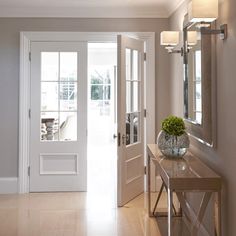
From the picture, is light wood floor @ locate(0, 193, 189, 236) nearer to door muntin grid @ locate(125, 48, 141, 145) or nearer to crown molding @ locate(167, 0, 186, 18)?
door muntin grid @ locate(125, 48, 141, 145)

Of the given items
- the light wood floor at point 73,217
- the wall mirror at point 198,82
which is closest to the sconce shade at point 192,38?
the wall mirror at point 198,82

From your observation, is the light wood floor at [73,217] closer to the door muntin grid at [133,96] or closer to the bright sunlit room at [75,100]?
the bright sunlit room at [75,100]

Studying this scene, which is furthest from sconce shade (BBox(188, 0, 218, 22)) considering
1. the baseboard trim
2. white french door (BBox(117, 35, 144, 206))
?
the baseboard trim

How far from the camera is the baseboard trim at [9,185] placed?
5.00 meters

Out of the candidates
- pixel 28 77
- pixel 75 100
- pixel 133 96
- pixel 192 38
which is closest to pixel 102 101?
pixel 75 100

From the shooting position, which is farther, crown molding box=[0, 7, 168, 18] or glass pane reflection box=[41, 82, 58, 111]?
glass pane reflection box=[41, 82, 58, 111]

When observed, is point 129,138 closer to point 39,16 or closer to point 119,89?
point 119,89

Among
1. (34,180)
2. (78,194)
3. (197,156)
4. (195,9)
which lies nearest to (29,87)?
(34,180)

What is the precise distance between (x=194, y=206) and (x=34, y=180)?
2.39 m

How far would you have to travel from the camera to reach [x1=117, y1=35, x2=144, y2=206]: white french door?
4445 millimetres

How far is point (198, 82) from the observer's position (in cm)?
325

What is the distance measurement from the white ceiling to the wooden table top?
7.55ft

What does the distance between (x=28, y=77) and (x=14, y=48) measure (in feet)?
1.40

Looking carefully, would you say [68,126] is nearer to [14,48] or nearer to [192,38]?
[14,48]
